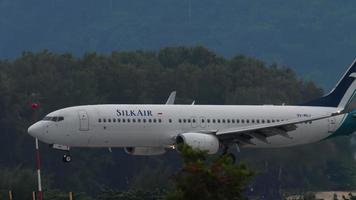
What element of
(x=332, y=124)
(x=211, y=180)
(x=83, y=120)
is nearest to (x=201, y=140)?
(x=83, y=120)

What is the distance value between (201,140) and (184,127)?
2.30m

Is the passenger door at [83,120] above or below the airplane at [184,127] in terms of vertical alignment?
above

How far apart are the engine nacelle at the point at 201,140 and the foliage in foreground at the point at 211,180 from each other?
107 feet

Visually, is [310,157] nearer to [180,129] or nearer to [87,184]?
[180,129]

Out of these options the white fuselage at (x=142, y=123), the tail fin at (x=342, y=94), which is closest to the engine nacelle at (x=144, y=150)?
the white fuselage at (x=142, y=123)

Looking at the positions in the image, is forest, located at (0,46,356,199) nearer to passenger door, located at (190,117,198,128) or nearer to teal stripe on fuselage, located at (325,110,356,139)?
passenger door, located at (190,117,198,128)

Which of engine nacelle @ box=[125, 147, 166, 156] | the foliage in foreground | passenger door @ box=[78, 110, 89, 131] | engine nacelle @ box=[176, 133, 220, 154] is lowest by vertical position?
engine nacelle @ box=[125, 147, 166, 156]

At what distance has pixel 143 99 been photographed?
130 metres

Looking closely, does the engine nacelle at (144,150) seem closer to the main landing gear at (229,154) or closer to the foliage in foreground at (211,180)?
the main landing gear at (229,154)

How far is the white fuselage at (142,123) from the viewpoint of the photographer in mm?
79062

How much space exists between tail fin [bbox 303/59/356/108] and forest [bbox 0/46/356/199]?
223 inches

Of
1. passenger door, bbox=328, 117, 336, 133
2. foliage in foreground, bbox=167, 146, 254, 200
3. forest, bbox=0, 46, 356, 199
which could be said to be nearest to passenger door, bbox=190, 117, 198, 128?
forest, bbox=0, 46, 356, 199

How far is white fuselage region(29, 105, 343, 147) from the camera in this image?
259ft

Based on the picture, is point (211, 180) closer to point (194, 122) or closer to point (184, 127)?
point (184, 127)
